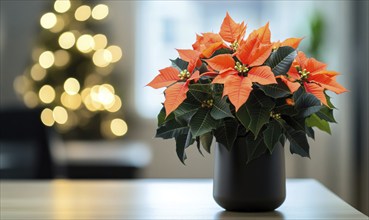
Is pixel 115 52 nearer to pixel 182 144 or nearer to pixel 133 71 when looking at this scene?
pixel 133 71

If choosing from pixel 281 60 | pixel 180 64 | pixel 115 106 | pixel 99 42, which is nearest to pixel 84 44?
pixel 99 42

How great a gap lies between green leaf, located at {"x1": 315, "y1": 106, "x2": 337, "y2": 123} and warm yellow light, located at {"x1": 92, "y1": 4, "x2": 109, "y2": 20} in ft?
11.5

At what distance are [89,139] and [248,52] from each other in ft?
11.8

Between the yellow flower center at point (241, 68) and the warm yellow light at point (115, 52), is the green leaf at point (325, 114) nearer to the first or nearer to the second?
the yellow flower center at point (241, 68)

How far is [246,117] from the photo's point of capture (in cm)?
117

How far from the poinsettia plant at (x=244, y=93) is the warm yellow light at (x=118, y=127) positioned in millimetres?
3389

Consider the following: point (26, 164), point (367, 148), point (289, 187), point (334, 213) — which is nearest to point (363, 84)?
point (367, 148)

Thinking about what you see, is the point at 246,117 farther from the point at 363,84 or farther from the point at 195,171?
the point at 195,171

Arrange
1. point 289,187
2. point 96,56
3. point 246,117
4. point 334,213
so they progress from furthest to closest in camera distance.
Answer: point 96,56 < point 289,187 < point 334,213 < point 246,117

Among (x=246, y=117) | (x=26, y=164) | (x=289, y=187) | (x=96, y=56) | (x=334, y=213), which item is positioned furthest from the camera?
(x=96, y=56)

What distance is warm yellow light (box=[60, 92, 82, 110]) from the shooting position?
4.47m

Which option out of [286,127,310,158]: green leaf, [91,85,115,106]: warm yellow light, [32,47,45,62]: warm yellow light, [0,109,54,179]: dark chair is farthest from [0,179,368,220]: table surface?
[32,47,45,62]: warm yellow light

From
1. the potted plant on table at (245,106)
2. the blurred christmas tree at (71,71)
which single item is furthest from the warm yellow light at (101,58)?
the potted plant on table at (245,106)

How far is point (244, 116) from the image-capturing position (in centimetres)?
117
